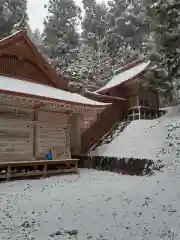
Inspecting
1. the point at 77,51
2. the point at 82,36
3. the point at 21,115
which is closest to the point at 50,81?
the point at 21,115

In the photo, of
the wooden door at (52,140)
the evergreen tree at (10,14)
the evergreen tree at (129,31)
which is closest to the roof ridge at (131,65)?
the evergreen tree at (129,31)

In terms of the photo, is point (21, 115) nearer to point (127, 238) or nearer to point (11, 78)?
point (11, 78)

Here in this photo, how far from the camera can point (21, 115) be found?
40.5ft

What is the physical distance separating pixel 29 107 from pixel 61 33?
29.8m

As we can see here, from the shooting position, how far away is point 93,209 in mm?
6449

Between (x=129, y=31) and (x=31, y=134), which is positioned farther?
(x=129, y=31)

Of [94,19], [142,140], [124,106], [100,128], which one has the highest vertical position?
[94,19]

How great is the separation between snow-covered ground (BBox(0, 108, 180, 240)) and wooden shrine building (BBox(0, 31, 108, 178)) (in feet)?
8.52

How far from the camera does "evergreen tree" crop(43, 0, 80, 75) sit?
122 ft

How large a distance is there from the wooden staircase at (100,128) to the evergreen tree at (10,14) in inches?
814

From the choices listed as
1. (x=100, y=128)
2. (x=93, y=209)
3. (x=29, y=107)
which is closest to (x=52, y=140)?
(x=29, y=107)

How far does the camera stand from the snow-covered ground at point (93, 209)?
5094 millimetres

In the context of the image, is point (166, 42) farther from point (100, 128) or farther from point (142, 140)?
point (100, 128)

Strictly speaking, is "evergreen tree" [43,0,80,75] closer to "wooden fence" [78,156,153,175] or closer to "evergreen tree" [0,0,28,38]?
"evergreen tree" [0,0,28,38]
